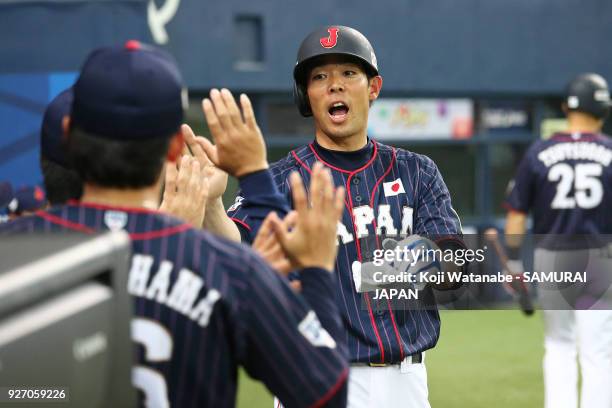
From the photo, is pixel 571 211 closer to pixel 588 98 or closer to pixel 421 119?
pixel 588 98

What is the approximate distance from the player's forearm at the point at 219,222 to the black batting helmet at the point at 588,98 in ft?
13.8

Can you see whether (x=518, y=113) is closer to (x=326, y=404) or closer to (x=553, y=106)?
(x=553, y=106)

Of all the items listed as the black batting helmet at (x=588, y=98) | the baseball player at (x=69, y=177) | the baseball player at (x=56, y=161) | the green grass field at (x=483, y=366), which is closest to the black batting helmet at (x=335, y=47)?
the baseball player at (x=69, y=177)

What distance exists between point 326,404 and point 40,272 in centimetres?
83

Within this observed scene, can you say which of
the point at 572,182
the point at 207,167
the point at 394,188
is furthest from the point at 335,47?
the point at 572,182

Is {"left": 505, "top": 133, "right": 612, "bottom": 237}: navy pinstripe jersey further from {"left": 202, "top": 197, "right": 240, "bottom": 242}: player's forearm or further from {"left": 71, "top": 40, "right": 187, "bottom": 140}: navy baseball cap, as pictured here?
{"left": 71, "top": 40, "right": 187, "bottom": 140}: navy baseball cap

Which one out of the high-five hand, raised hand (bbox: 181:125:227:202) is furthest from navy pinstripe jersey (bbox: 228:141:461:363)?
the high-five hand

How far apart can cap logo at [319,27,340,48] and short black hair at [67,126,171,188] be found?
216 cm

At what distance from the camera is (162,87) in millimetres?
2154

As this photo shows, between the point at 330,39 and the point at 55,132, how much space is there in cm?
166

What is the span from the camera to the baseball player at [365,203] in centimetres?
411

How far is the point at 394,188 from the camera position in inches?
167

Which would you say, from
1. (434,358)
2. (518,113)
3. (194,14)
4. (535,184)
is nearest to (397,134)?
(518,113)

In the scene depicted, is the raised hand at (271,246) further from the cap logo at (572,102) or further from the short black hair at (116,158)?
the cap logo at (572,102)
